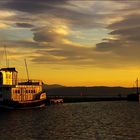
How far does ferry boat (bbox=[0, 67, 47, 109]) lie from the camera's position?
125 meters

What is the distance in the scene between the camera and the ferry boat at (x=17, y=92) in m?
125

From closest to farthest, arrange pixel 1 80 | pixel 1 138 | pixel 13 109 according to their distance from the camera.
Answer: pixel 1 138 < pixel 13 109 < pixel 1 80

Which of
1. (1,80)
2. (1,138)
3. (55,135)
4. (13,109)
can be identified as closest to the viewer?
(1,138)

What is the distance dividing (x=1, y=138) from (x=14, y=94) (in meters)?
67.7

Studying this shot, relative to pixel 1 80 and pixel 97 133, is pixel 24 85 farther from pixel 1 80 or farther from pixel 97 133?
pixel 97 133

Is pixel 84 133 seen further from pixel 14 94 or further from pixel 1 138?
pixel 14 94

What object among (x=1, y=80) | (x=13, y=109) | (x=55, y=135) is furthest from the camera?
(x=1, y=80)

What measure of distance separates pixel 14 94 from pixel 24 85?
6953 millimetres

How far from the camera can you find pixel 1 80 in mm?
132500

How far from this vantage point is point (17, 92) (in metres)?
130

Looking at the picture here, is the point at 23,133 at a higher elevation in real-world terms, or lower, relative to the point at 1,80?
lower

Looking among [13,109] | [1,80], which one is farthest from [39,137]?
[1,80]

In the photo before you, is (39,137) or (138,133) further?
(138,133)

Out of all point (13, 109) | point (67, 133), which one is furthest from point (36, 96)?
point (67, 133)
